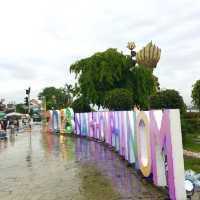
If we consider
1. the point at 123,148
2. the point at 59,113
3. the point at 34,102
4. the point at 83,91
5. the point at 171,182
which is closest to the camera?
the point at 171,182

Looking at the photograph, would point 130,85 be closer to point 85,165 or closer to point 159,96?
point 159,96

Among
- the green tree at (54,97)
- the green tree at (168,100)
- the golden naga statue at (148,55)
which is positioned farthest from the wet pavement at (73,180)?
the green tree at (54,97)

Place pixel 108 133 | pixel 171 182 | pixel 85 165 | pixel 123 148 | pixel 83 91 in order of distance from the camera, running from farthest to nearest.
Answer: pixel 83 91, pixel 108 133, pixel 123 148, pixel 85 165, pixel 171 182

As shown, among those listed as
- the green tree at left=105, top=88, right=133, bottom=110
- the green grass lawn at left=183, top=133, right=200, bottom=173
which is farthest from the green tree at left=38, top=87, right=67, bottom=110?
the green grass lawn at left=183, top=133, right=200, bottom=173

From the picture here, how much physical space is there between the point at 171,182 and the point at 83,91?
33.5m

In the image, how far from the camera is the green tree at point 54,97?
99.2 metres

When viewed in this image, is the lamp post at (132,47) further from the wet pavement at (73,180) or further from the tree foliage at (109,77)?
the wet pavement at (73,180)

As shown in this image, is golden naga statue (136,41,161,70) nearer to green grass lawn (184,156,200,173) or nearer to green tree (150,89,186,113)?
green tree (150,89,186,113)

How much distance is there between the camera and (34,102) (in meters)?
91.2

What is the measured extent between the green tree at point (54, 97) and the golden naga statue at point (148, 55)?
50692mm

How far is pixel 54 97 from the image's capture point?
332 feet

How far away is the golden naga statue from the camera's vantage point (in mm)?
46594

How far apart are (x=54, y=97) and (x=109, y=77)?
6322 centimetres

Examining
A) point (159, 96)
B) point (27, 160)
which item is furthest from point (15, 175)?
point (159, 96)
